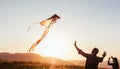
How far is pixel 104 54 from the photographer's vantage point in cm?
1116

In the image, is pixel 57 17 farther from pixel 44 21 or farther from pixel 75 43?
pixel 75 43

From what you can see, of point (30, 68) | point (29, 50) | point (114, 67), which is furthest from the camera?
point (30, 68)

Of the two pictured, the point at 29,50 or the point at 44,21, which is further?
the point at 44,21

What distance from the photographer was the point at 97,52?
36.0 ft

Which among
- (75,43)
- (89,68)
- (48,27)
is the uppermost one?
(48,27)

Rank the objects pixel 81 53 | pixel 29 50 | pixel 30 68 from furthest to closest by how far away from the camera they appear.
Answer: pixel 30 68
pixel 29 50
pixel 81 53

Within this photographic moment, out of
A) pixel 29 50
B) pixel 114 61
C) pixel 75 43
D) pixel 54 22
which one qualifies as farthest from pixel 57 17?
pixel 75 43

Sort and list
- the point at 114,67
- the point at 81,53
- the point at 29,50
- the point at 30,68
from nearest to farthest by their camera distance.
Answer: the point at 81,53, the point at 29,50, the point at 114,67, the point at 30,68

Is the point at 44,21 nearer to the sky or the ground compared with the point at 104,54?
nearer to the sky

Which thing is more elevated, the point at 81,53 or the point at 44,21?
the point at 44,21

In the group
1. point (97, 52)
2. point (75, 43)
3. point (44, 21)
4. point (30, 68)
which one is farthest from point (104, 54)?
point (30, 68)

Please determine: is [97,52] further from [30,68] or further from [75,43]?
[30,68]

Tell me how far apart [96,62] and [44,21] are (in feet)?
27.7

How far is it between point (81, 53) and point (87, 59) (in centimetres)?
36
